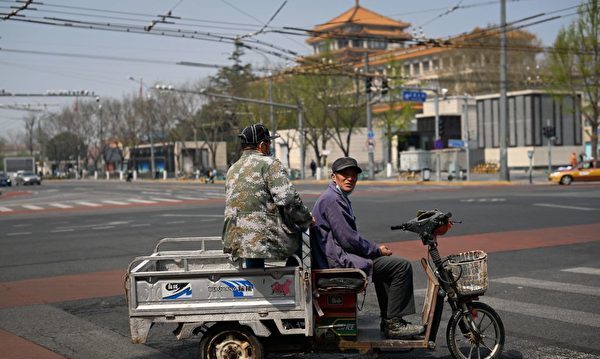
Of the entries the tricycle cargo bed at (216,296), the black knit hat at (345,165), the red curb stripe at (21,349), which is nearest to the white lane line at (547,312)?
the black knit hat at (345,165)

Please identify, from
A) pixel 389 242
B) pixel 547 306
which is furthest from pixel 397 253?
pixel 547 306

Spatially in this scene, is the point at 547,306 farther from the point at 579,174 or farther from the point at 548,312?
the point at 579,174

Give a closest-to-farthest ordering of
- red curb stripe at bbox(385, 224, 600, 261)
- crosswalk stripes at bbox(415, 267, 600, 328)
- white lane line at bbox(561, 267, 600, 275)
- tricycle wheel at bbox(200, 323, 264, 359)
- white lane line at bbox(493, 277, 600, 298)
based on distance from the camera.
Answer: tricycle wheel at bbox(200, 323, 264, 359) → crosswalk stripes at bbox(415, 267, 600, 328) → white lane line at bbox(493, 277, 600, 298) → white lane line at bbox(561, 267, 600, 275) → red curb stripe at bbox(385, 224, 600, 261)

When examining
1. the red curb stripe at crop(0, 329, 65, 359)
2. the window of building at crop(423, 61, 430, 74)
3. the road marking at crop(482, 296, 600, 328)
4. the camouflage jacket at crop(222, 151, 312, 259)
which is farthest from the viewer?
the window of building at crop(423, 61, 430, 74)

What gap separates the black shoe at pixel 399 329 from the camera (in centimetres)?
634

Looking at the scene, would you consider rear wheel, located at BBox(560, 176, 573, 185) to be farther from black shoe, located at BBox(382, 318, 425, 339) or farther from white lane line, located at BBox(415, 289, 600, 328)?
black shoe, located at BBox(382, 318, 425, 339)

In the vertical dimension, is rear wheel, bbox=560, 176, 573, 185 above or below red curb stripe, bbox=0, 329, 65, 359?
below

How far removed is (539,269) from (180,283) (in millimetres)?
7883

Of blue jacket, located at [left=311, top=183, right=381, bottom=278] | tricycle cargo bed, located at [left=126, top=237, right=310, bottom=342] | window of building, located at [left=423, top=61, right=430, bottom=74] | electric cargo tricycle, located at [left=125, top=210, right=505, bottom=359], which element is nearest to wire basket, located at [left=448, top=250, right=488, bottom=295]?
electric cargo tricycle, located at [left=125, top=210, right=505, bottom=359]

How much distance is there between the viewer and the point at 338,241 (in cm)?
641

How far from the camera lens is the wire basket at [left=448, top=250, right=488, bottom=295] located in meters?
6.29

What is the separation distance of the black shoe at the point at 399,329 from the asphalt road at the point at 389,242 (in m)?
0.78

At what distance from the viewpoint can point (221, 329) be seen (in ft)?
20.6

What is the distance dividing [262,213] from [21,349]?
320 cm
